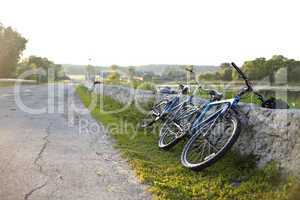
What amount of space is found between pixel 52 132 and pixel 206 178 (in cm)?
504

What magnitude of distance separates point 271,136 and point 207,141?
1019 mm

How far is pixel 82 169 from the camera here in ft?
18.2

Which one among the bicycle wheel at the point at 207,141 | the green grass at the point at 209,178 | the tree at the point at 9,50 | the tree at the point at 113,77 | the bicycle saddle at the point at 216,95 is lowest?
the green grass at the point at 209,178

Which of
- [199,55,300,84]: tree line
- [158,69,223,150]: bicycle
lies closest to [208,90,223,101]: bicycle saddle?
[158,69,223,150]: bicycle

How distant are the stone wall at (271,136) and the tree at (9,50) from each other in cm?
6481

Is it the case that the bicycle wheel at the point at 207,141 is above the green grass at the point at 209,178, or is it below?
above

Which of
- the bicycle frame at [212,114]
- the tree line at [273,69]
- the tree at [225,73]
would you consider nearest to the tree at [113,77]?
the tree at [225,73]

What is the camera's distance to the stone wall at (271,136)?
454 centimetres

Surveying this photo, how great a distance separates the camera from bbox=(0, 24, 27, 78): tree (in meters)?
65.2

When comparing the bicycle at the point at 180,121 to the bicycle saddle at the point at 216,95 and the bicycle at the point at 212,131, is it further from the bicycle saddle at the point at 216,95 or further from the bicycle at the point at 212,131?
the bicycle at the point at 212,131

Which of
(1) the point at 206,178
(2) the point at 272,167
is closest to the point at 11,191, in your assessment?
(1) the point at 206,178

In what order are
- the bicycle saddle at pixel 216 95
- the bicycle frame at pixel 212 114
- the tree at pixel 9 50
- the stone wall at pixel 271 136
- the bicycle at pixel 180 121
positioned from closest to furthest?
the stone wall at pixel 271 136, the bicycle frame at pixel 212 114, the bicycle saddle at pixel 216 95, the bicycle at pixel 180 121, the tree at pixel 9 50

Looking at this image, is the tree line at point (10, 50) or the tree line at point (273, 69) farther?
the tree line at point (10, 50)

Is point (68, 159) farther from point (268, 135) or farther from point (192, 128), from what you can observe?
point (268, 135)
